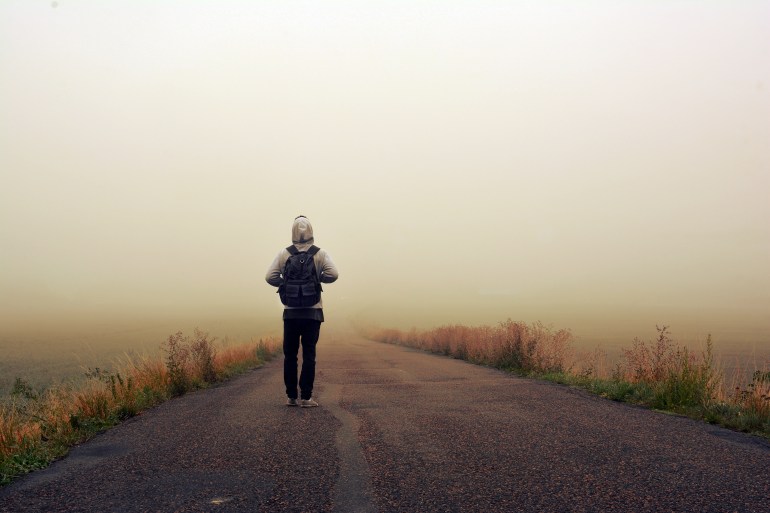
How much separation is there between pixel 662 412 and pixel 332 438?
4937 mm

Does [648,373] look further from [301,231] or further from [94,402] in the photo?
[94,402]

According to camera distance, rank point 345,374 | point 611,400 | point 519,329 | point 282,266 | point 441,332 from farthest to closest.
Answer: point 441,332, point 519,329, point 345,374, point 611,400, point 282,266

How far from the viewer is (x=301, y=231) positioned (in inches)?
322

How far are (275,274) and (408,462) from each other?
420cm

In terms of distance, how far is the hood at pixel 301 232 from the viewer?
26.9 ft

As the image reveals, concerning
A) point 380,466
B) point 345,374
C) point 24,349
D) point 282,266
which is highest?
point 282,266

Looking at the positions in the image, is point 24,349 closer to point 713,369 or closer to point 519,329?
point 519,329

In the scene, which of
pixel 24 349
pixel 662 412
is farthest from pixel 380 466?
pixel 24 349

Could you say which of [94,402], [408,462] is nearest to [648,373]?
[408,462]

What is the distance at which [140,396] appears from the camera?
28.0ft

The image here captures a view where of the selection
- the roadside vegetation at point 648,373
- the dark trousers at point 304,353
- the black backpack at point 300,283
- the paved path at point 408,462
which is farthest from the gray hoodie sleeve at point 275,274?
the roadside vegetation at point 648,373

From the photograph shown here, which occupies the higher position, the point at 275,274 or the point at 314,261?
the point at 314,261

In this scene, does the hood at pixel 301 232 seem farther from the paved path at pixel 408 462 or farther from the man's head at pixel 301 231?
the paved path at pixel 408 462

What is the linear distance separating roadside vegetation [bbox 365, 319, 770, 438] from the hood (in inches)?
228
